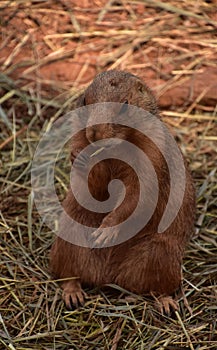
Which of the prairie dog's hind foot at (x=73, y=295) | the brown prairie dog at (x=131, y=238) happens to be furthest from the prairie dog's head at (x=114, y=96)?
the prairie dog's hind foot at (x=73, y=295)

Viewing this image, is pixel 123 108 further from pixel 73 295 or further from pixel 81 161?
pixel 73 295

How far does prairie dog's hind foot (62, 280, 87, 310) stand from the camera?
15.3ft

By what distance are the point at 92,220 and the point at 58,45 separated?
3088 millimetres

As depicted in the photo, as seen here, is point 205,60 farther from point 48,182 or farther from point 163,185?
point 163,185

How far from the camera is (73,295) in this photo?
468 centimetres

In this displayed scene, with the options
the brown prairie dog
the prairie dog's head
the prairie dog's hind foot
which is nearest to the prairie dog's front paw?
the brown prairie dog

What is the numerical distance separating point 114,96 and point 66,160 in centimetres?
203

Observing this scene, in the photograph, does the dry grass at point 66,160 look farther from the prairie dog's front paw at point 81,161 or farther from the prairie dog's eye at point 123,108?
the prairie dog's eye at point 123,108

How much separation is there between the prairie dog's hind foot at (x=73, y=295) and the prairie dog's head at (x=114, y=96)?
107 centimetres

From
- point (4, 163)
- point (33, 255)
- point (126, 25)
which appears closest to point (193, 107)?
point (126, 25)

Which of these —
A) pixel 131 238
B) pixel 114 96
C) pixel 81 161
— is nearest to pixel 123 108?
pixel 114 96

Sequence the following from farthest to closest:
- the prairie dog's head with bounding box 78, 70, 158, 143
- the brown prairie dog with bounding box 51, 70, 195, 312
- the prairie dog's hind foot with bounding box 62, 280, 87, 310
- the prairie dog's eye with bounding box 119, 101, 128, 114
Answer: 1. the prairie dog's hind foot with bounding box 62, 280, 87, 310
2. the brown prairie dog with bounding box 51, 70, 195, 312
3. the prairie dog's eye with bounding box 119, 101, 128, 114
4. the prairie dog's head with bounding box 78, 70, 158, 143

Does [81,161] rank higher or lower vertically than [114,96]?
lower

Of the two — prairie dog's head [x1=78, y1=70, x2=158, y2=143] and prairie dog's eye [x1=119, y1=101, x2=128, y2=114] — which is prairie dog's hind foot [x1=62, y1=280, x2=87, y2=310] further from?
prairie dog's eye [x1=119, y1=101, x2=128, y2=114]
